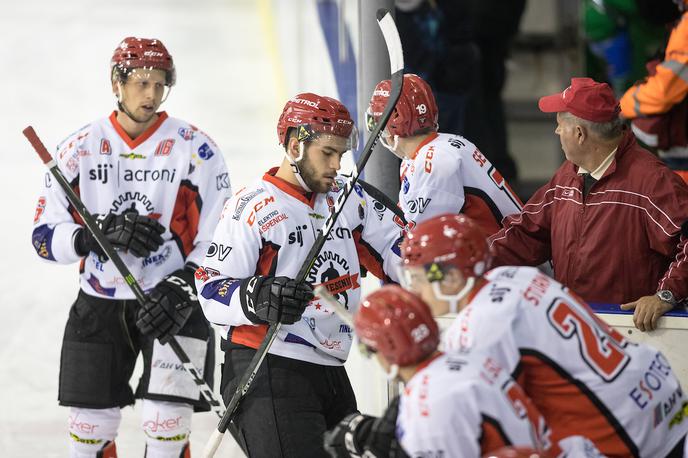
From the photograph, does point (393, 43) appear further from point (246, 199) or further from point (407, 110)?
point (246, 199)

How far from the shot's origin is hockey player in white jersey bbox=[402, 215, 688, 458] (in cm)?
258

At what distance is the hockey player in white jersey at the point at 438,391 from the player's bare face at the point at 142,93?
1.84 m

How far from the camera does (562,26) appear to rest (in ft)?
34.1

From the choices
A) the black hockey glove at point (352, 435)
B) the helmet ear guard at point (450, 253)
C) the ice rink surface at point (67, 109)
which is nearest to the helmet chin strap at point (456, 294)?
the helmet ear guard at point (450, 253)

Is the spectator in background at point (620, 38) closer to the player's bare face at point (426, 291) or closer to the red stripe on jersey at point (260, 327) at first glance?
the red stripe on jersey at point (260, 327)

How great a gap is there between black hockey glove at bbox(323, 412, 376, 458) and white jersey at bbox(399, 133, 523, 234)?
1.23m

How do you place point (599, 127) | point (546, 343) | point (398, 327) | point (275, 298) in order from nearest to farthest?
point (398, 327) → point (546, 343) → point (275, 298) → point (599, 127)

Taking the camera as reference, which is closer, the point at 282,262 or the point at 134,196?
the point at 282,262

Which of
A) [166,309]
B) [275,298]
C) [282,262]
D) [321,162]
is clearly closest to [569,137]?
[321,162]

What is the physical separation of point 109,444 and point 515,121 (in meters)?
7.17

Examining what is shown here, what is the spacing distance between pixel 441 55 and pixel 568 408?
3904mm

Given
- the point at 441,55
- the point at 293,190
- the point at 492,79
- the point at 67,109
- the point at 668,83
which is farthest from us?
the point at 67,109

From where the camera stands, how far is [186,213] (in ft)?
13.5

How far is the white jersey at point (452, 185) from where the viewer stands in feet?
12.8
